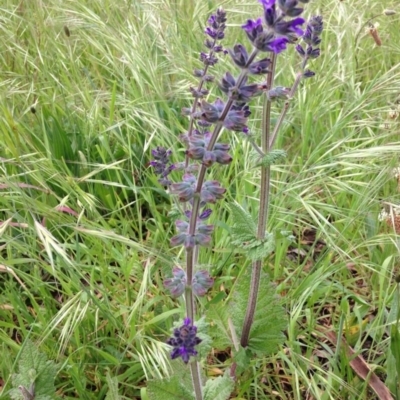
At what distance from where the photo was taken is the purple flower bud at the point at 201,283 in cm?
107

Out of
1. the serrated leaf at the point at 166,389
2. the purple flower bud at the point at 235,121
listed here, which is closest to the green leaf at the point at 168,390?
the serrated leaf at the point at 166,389

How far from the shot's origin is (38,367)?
121 cm

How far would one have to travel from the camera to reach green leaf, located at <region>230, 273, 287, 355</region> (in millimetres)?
1364

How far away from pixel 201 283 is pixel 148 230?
0.83m

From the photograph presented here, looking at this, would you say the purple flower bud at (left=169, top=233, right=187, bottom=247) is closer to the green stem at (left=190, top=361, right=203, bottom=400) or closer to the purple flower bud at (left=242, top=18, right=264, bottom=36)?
the green stem at (left=190, top=361, right=203, bottom=400)

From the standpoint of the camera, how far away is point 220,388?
1.17 m

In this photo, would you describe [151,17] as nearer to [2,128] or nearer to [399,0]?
[2,128]

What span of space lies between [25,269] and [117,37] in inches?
39.2

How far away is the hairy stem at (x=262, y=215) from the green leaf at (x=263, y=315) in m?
0.02

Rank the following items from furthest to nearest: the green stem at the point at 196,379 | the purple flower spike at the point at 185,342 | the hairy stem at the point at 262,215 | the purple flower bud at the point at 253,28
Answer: the hairy stem at the point at 262,215 → the green stem at the point at 196,379 → the purple flower spike at the point at 185,342 → the purple flower bud at the point at 253,28

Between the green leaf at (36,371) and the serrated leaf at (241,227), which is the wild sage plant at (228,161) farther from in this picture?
the green leaf at (36,371)

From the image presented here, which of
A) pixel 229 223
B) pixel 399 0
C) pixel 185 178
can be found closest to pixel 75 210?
pixel 229 223

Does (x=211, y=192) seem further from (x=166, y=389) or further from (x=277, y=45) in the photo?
(x=166, y=389)

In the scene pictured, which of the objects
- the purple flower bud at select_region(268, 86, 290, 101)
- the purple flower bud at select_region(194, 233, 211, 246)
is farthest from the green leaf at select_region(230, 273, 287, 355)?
the purple flower bud at select_region(268, 86, 290, 101)
